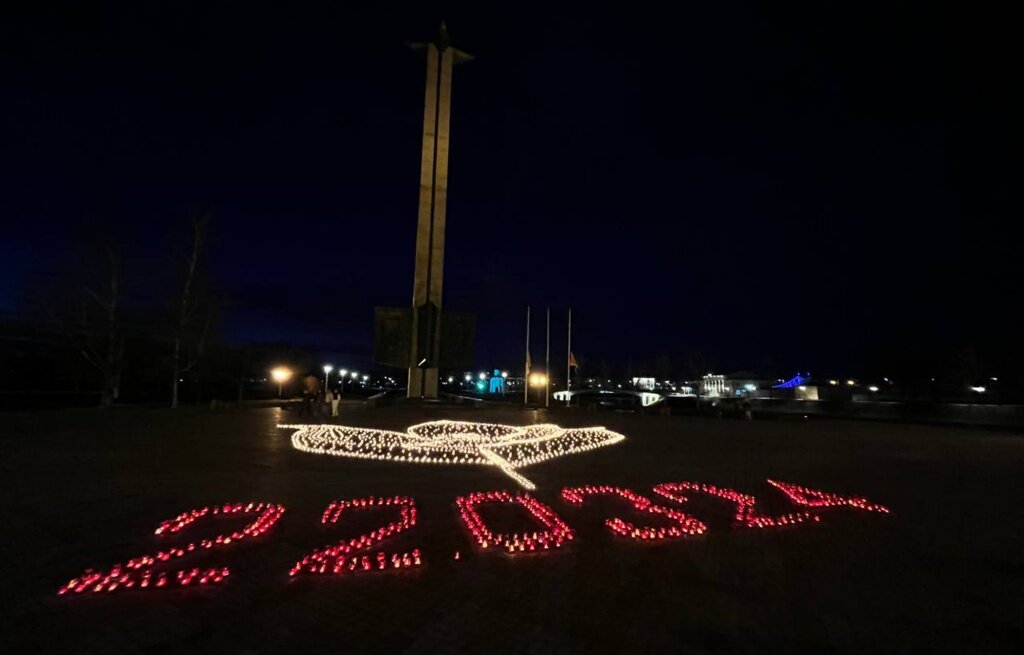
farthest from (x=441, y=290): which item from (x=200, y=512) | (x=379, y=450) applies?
(x=200, y=512)

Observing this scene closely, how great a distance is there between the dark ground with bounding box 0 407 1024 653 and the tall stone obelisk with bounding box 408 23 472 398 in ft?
77.8

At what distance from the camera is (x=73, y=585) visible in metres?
5.39

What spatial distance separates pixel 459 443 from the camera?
16578 millimetres

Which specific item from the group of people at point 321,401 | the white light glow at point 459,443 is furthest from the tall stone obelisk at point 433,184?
the white light glow at point 459,443

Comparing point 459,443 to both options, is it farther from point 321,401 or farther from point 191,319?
point 191,319

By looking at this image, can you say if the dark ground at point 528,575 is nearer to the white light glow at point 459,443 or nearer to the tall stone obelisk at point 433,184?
the white light glow at point 459,443

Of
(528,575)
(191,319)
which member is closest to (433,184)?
(191,319)

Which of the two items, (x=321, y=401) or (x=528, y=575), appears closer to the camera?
(x=528, y=575)

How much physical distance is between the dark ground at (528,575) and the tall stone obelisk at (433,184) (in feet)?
77.8

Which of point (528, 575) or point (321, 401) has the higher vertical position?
point (321, 401)

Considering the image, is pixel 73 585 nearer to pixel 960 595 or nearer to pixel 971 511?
pixel 960 595

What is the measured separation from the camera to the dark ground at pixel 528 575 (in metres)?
4.55

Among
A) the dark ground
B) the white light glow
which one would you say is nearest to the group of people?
the white light glow

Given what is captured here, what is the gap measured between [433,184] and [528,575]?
3441 centimetres
